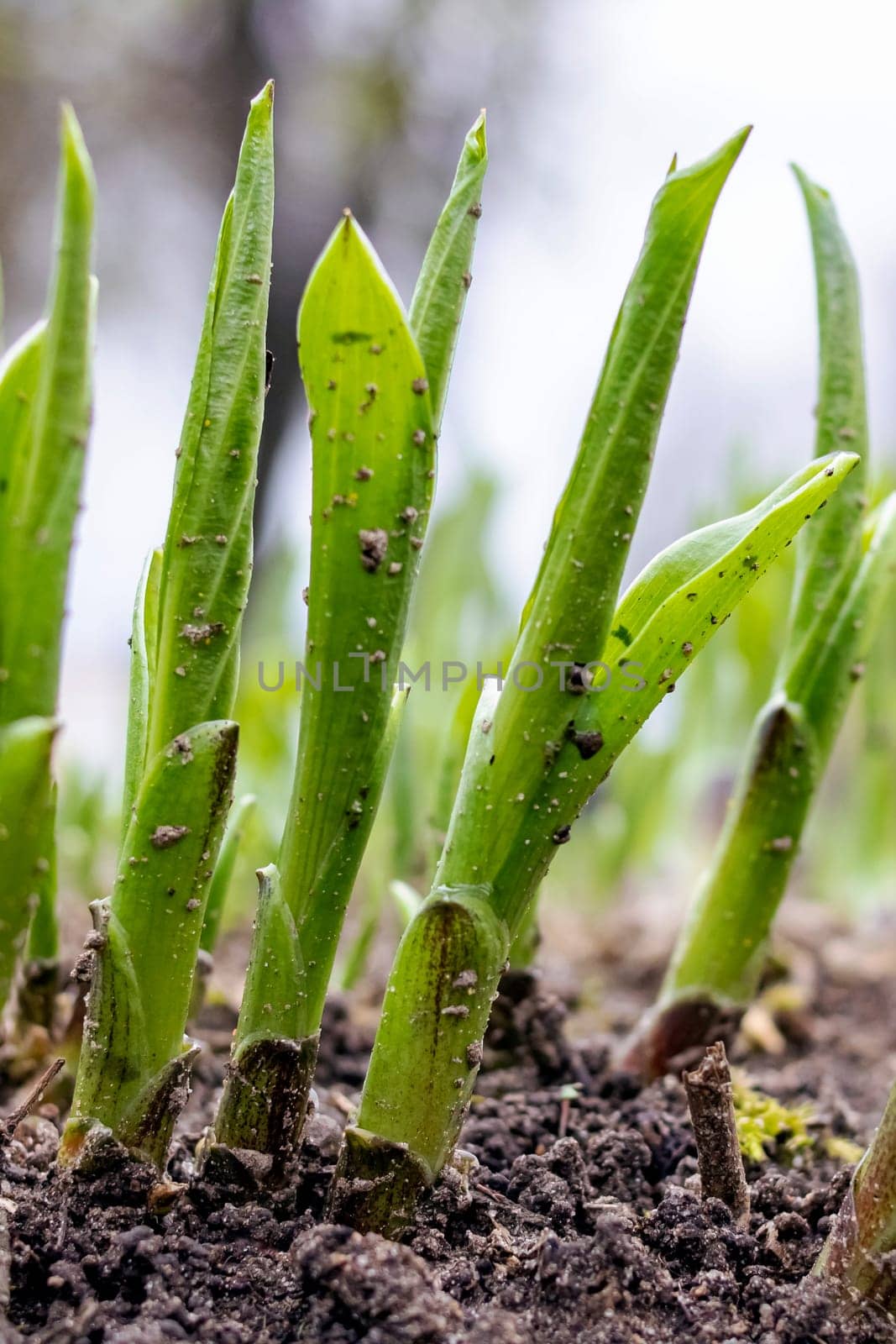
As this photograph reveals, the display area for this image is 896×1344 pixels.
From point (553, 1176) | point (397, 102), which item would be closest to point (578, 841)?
point (553, 1176)

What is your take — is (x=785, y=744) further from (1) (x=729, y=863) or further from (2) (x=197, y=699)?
(2) (x=197, y=699)

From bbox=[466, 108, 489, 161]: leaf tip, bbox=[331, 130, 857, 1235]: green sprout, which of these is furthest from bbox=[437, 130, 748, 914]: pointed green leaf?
bbox=[466, 108, 489, 161]: leaf tip

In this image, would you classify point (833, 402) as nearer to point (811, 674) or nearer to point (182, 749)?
point (811, 674)

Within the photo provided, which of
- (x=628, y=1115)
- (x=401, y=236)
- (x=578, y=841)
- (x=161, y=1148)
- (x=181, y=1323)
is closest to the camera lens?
(x=181, y=1323)

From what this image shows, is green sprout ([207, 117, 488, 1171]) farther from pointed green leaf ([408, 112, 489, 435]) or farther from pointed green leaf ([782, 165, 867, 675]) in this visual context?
pointed green leaf ([782, 165, 867, 675])

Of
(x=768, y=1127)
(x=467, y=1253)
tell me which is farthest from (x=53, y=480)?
(x=768, y=1127)

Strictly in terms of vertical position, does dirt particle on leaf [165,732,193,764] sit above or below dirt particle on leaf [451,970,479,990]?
above

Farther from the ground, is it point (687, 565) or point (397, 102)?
point (397, 102)
